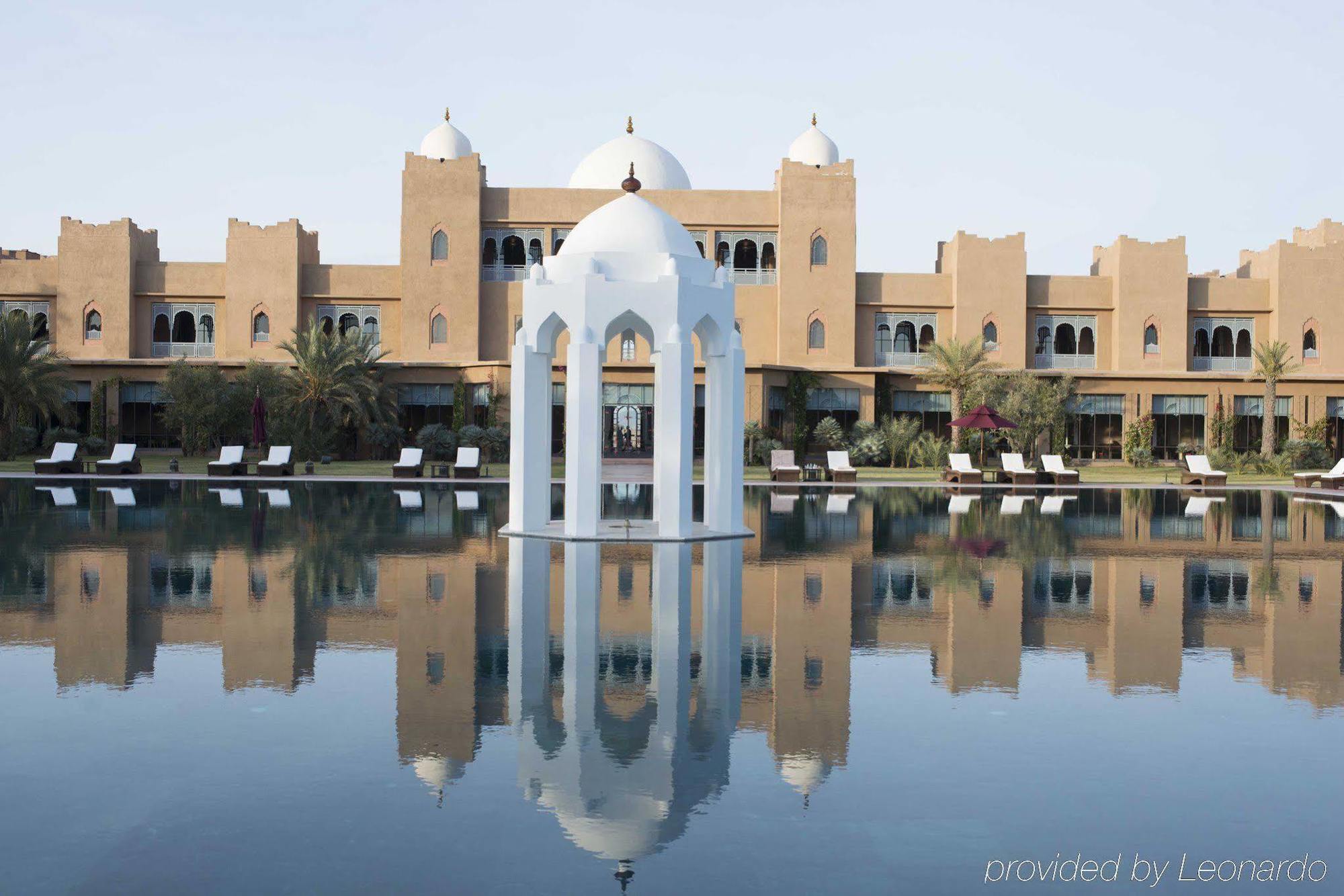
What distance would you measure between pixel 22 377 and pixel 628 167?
20.5 meters

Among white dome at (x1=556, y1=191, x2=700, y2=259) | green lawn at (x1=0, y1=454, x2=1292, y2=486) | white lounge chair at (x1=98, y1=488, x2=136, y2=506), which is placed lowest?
white lounge chair at (x1=98, y1=488, x2=136, y2=506)

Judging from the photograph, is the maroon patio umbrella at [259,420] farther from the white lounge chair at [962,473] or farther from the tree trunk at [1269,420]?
the tree trunk at [1269,420]

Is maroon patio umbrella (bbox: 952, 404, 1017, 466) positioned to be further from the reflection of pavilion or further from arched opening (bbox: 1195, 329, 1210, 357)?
the reflection of pavilion

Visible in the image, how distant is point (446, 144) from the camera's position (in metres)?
45.5

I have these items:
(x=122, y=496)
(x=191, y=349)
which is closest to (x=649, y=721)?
(x=122, y=496)

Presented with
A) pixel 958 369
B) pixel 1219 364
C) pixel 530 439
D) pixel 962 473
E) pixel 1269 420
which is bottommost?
pixel 962 473

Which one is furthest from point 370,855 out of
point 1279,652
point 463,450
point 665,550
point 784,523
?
point 463,450

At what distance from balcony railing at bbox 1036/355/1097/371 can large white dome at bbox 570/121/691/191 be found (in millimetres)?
13977

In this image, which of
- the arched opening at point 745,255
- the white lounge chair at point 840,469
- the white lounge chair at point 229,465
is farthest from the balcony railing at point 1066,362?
the white lounge chair at point 229,465

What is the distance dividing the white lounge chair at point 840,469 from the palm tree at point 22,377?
73.2 feet

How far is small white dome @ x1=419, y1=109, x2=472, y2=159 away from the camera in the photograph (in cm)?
4550

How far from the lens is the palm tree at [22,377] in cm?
3584

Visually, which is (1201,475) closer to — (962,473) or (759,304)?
(962,473)

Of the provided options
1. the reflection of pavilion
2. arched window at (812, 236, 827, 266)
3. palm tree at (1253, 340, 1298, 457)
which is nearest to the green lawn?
palm tree at (1253, 340, 1298, 457)
